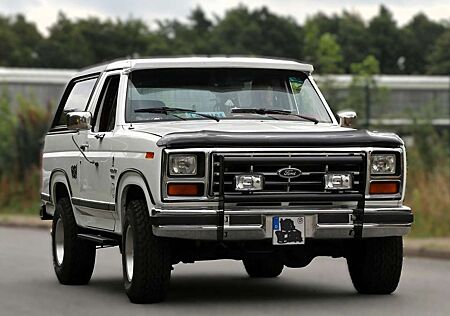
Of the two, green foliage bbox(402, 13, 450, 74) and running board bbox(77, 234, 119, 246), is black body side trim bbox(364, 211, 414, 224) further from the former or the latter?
green foliage bbox(402, 13, 450, 74)

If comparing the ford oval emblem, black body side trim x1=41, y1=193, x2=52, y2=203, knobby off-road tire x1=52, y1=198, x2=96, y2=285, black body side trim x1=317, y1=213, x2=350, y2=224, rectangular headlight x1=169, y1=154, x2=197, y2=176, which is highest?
rectangular headlight x1=169, y1=154, x2=197, y2=176

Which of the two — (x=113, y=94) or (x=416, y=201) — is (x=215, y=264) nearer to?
(x=113, y=94)

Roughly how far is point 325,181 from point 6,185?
861 inches

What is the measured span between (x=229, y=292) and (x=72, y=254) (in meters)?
1.72

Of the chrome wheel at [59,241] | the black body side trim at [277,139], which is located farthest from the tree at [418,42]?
the black body side trim at [277,139]

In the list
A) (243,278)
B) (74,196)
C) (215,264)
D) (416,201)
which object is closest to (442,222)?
(416,201)

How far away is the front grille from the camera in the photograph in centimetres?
1106

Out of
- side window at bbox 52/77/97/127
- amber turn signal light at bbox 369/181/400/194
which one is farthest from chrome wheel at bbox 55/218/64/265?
amber turn signal light at bbox 369/181/400/194

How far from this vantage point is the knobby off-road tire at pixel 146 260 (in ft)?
36.9

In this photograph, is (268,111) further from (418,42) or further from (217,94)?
(418,42)

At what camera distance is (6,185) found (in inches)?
1275

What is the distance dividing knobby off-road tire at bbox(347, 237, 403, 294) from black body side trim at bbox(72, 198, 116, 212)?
6.93 feet

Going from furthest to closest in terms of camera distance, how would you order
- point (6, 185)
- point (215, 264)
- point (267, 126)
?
point (6, 185), point (215, 264), point (267, 126)

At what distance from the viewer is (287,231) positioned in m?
11.1
